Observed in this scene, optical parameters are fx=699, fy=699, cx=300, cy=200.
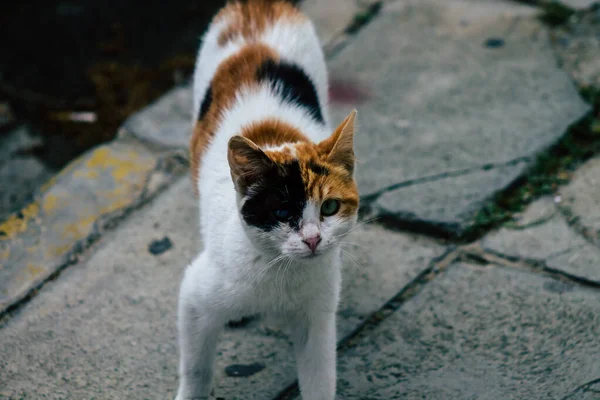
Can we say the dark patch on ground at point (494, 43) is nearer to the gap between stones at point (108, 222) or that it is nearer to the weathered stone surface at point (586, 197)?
the weathered stone surface at point (586, 197)

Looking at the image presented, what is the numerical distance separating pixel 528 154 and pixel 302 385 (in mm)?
1732

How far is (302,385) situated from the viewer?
228 centimetres

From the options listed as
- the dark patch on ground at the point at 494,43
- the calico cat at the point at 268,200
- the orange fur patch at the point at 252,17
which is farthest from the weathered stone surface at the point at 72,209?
the dark patch on ground at the point at 494,43

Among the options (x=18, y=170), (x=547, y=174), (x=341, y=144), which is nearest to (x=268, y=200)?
(x=341, y=144)

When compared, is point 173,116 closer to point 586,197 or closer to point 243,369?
point 243,369

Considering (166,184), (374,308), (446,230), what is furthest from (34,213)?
(446,230)

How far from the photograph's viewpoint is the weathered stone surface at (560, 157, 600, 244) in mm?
2951

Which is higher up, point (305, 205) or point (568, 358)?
point (305, 205)

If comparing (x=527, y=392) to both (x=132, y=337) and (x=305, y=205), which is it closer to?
(x=305, y=205)

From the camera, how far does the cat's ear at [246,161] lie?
1924 millimetres

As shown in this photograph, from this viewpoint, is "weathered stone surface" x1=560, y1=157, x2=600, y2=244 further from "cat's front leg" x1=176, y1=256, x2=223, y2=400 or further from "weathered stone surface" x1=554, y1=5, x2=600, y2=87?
"cat's front leg" x1=176, y1=256, x2=223, y2=400

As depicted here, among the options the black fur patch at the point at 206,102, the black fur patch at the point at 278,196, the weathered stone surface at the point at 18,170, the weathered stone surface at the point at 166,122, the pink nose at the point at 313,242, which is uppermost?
the black fur patch at the point at 278,196

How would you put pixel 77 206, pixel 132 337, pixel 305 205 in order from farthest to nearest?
pixel 77 206, pixel 132 337, pixel 305 205

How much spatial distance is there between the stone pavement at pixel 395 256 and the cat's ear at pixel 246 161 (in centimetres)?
83
